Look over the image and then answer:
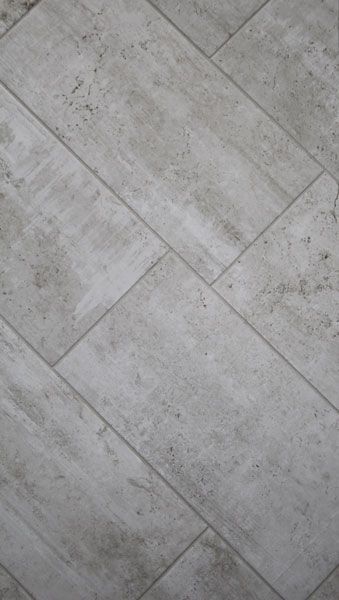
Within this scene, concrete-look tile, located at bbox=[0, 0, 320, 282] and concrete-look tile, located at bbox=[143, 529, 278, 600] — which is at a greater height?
concrete-look tile, located at bbox=[0, 0, 320, 282]

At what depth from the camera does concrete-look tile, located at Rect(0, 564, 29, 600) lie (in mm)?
2584

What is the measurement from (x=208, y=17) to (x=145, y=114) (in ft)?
1.77

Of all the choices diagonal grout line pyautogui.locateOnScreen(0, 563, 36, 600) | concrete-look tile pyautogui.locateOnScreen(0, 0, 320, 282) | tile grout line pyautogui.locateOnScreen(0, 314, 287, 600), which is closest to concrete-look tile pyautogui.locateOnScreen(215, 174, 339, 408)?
concrete-look tile pyautogui.locateOnScreen(0, 0, 320, 282)

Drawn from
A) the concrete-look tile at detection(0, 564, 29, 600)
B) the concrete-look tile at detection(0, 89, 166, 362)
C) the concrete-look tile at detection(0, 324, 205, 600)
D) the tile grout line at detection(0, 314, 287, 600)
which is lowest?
the concrete-look tile at detection(0, 564, 29, 600)

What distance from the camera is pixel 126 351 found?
260 centimetres

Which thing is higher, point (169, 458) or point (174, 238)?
point (174, 238)

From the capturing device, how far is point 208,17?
8.63ft

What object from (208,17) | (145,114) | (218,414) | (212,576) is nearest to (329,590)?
(212,576)

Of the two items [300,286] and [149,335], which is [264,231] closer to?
[300,286]

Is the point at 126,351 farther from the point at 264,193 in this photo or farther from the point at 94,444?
the point at 264,193

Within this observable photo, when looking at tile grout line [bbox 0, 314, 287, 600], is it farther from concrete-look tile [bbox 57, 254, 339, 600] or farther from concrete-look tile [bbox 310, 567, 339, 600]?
concrete-look tile [bbox 310, 567, 339, 600]

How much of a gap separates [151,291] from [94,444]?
29.4 inches

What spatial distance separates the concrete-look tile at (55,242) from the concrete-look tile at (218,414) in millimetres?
105

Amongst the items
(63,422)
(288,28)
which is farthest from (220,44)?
(63,422)
